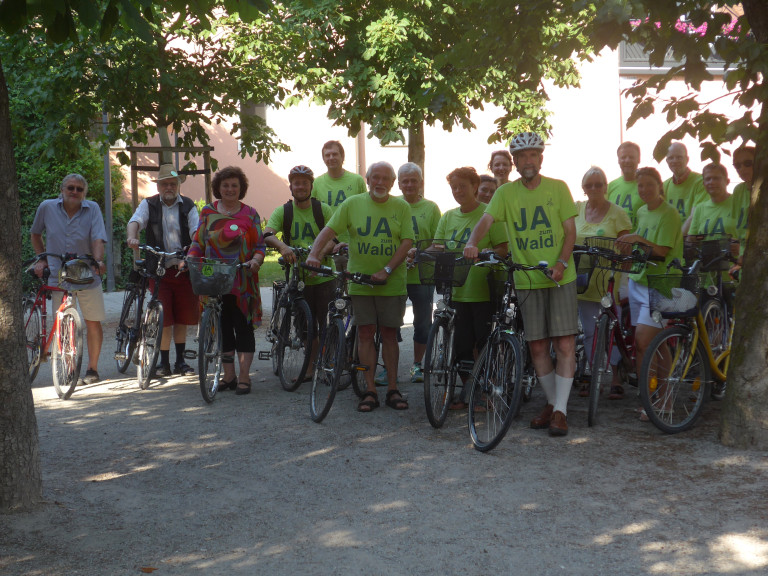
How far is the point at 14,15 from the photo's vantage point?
4.49 metres

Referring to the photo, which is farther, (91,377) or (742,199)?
(91,377)

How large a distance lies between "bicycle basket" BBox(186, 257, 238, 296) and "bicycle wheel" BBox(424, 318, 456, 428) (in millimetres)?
1808

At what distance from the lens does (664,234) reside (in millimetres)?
7430

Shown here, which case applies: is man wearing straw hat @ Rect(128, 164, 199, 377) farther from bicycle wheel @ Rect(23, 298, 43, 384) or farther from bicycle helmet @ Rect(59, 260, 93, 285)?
bicycle wheel @ Rect(23, 298, 43, 384)

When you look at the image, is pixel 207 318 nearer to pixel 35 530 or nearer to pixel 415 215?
pixel 415 215

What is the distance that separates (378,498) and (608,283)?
306 centimetres

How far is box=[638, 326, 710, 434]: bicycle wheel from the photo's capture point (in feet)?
21.5

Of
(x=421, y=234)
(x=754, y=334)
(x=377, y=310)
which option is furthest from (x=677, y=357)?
(x=421, y=234)

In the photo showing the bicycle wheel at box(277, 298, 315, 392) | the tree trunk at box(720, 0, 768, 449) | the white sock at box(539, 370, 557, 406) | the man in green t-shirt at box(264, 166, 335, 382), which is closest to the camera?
the tree trunk at box(720, 0, 768, 449)

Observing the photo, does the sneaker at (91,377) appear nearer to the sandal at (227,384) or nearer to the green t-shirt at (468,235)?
the sandal at (227,384)

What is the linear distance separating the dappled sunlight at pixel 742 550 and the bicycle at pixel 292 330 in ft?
13.9

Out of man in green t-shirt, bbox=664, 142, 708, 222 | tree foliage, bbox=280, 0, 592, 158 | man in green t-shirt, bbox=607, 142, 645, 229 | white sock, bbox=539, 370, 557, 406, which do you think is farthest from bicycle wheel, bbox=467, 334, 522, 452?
tree foliage, bbox=280, 0, 592, 158

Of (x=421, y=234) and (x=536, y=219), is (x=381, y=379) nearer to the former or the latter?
(x=421, y=234)

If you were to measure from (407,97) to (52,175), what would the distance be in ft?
28.2
